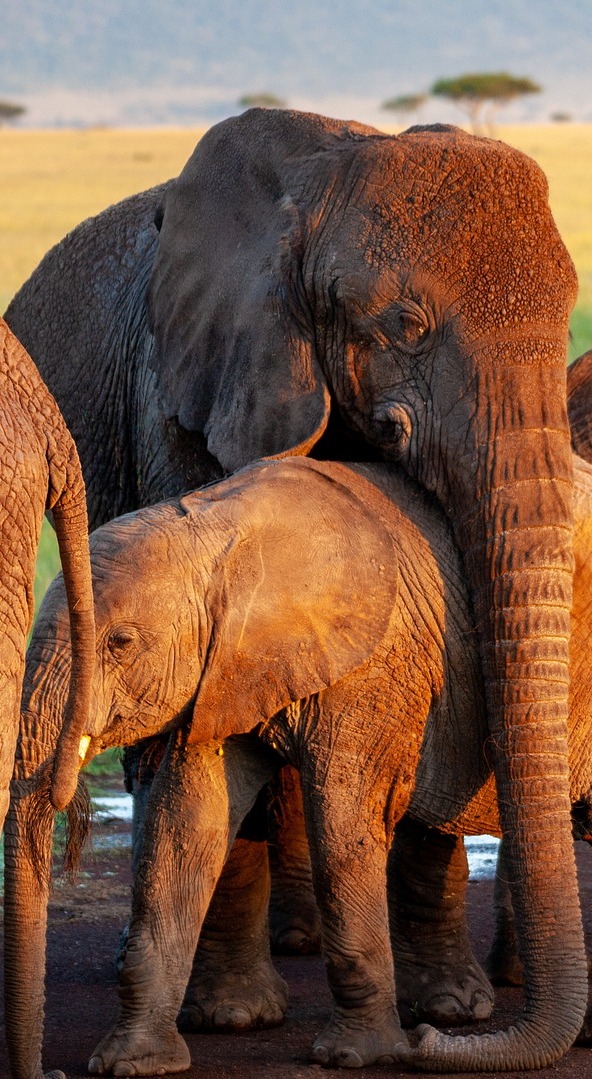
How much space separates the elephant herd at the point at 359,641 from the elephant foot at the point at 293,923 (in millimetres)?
641

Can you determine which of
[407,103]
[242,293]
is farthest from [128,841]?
[407,103]

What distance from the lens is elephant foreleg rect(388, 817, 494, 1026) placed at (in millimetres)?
4953

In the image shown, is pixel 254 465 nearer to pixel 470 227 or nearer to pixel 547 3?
pixel 470 227

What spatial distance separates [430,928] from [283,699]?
91cm

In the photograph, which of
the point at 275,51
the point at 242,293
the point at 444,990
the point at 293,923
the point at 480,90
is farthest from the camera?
the point at 275,51

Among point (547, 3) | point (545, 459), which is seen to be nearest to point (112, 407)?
point (545, 459)

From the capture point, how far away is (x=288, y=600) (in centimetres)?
447

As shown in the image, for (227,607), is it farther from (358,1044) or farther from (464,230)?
(464,230)

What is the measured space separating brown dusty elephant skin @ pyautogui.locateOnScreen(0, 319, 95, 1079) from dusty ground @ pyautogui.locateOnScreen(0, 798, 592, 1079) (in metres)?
1.17

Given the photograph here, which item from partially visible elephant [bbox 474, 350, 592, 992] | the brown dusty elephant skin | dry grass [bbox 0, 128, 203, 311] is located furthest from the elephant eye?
dry grass [bbox 0, 128, 203, 311]

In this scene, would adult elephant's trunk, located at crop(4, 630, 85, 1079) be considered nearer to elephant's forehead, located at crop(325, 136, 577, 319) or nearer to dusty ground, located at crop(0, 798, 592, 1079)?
dusty ground, located at crop(0, 798, 592, 1079)

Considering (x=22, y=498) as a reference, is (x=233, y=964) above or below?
below

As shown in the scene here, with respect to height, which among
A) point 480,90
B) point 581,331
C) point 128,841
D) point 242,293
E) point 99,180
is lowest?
point 128,841

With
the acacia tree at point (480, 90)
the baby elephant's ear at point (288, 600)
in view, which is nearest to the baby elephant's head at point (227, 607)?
the baby elephant's ear at point (288, 600)
